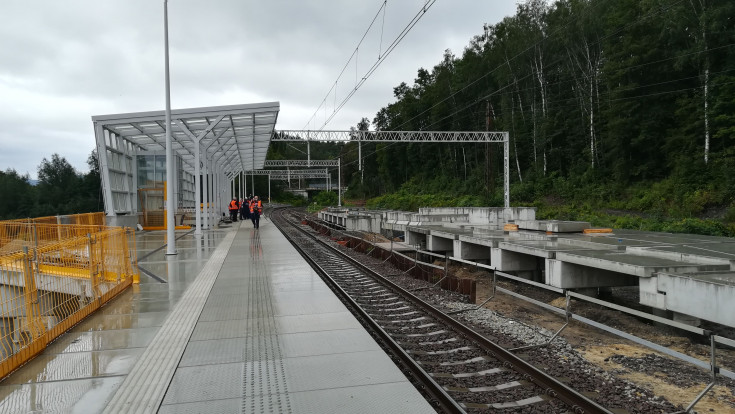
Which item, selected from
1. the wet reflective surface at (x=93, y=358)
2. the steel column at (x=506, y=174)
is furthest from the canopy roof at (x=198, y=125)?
the steel column at (x=506, y=174)

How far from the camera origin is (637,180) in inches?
1310

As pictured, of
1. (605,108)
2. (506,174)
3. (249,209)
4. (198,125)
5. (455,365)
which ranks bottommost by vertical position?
(455,365)

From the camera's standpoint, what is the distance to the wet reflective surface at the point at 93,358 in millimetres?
4645

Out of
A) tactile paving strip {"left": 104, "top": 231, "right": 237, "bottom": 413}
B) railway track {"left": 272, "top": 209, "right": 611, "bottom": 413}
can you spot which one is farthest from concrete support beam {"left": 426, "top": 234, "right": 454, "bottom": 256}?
tactile paving strip {"left": 104, "top": 231, "right": 237, "bottom": 413}

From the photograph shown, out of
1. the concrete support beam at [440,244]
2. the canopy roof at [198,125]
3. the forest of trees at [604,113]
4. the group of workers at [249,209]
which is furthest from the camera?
the group of workers at [249,209]

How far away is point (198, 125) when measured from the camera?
22.3 meters

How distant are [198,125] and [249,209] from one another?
1578 cm

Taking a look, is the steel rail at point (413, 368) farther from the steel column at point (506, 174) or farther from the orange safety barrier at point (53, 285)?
the steel column at point (506, 174)

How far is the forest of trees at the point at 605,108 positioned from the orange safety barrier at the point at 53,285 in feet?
79.6

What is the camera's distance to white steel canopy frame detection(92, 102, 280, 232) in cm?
1983

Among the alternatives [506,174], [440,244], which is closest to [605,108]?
[506,174]

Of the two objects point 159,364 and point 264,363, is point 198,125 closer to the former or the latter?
point 159,364

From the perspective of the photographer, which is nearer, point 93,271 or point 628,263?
point 628,263

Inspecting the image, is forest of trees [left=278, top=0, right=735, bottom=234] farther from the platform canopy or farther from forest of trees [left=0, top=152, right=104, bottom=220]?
forest of trees [left=0, top=152, right=104, bottom=220]
